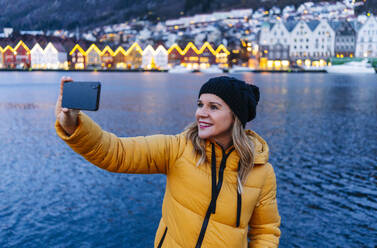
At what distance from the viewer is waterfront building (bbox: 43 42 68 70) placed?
349ft

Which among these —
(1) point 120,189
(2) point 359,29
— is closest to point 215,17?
(2) point 359,29

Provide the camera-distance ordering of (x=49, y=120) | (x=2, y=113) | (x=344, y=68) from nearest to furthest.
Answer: (x=49, y=120) → (x=2, y=113) → (x=344, y=68)

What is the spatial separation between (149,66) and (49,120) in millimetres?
93496

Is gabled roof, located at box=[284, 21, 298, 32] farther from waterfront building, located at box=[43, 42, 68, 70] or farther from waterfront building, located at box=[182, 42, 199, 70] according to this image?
waterfront building, located at box=[43, 42, 68, 70]

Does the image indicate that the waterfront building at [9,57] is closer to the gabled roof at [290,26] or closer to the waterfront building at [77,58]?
the waterfront building at [77,58]

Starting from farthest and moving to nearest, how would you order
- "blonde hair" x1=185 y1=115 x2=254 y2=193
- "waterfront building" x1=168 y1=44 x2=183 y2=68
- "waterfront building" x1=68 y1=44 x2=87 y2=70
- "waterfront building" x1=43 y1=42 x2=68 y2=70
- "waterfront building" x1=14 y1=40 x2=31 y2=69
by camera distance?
"waterfront building" x1=168 y1=44 x2=183 y2=68 < "waterfront building" x1=68 y1=44 x2=87 y2=70 < "waterfront building" x1=14 y1=40 x2=31 y2=69 < "waterfront building" x1=43 y1=42 x2=68 y2=70 < "blonde hair" x1=185 y1=115 x2=254 y2=193

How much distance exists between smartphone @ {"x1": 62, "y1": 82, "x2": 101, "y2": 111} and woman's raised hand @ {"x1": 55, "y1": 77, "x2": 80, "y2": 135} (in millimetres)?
36

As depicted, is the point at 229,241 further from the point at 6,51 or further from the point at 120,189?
the point at 6,51

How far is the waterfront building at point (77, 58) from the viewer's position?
10919 centimetres

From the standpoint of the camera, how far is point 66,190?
25.5ft

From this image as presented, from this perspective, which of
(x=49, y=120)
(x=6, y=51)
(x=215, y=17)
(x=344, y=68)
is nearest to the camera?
(x=49, y=120)

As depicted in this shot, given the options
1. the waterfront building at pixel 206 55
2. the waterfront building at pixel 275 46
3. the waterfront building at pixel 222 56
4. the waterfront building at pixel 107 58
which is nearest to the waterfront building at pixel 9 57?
the waterfront building at pixel 107 58

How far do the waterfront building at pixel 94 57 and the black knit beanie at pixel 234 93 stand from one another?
366 ft

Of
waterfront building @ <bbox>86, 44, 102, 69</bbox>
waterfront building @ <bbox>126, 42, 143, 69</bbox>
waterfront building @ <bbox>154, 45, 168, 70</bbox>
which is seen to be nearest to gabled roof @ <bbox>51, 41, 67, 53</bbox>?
waterfront building @ <bbox>86, 44, 102, 69</bbox>
